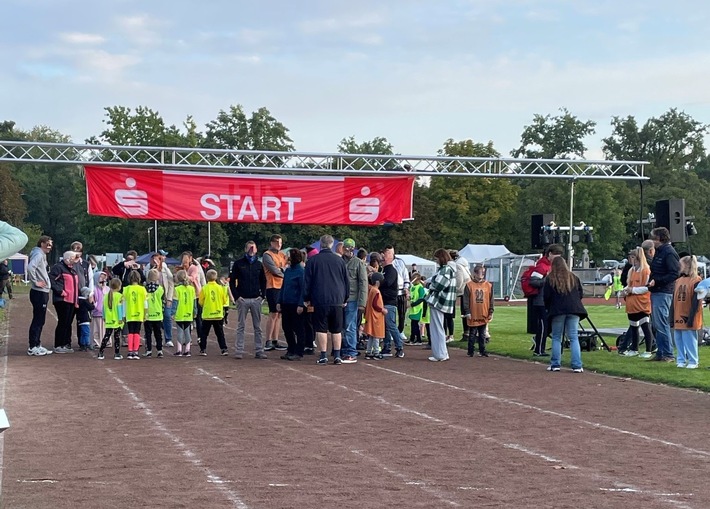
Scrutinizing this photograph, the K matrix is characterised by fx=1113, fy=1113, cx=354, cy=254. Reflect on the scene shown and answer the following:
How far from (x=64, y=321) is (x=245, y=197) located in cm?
702

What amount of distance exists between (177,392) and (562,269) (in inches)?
242

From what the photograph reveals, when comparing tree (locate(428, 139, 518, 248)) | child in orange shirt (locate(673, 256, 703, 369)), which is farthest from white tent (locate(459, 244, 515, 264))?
child in orange shirt (locate(673, 256, 703, 369))

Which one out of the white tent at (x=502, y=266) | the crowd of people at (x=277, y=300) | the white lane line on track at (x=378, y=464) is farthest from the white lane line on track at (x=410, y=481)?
the white tent at (x=502, y=266)

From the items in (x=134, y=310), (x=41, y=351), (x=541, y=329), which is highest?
(x=134, y=310)

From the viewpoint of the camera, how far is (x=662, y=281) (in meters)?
17.2

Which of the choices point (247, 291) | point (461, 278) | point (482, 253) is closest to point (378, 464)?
point (247, 291)

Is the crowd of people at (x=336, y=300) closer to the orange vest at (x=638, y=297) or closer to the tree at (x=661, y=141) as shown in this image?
the orange vest at (x=638, y=297)

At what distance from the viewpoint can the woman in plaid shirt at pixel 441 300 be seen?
1848 cm

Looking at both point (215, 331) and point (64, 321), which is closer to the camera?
point (215, 331)

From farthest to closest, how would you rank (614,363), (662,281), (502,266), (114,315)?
1. (502,266)
2. (114,315)
3. (614,363)
4. (662,281)

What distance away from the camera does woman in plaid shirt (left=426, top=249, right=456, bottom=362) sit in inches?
728

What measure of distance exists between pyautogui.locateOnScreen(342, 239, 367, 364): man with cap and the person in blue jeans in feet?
10.6

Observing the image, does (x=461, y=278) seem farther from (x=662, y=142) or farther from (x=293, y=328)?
(x=662, y=142)

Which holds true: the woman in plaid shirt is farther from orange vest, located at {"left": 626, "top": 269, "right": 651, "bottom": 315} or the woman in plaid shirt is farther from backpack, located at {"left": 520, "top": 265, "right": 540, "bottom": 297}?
orange vest, located at {"left": 626, "top": 269, "right": 651, "bottom": 315}
